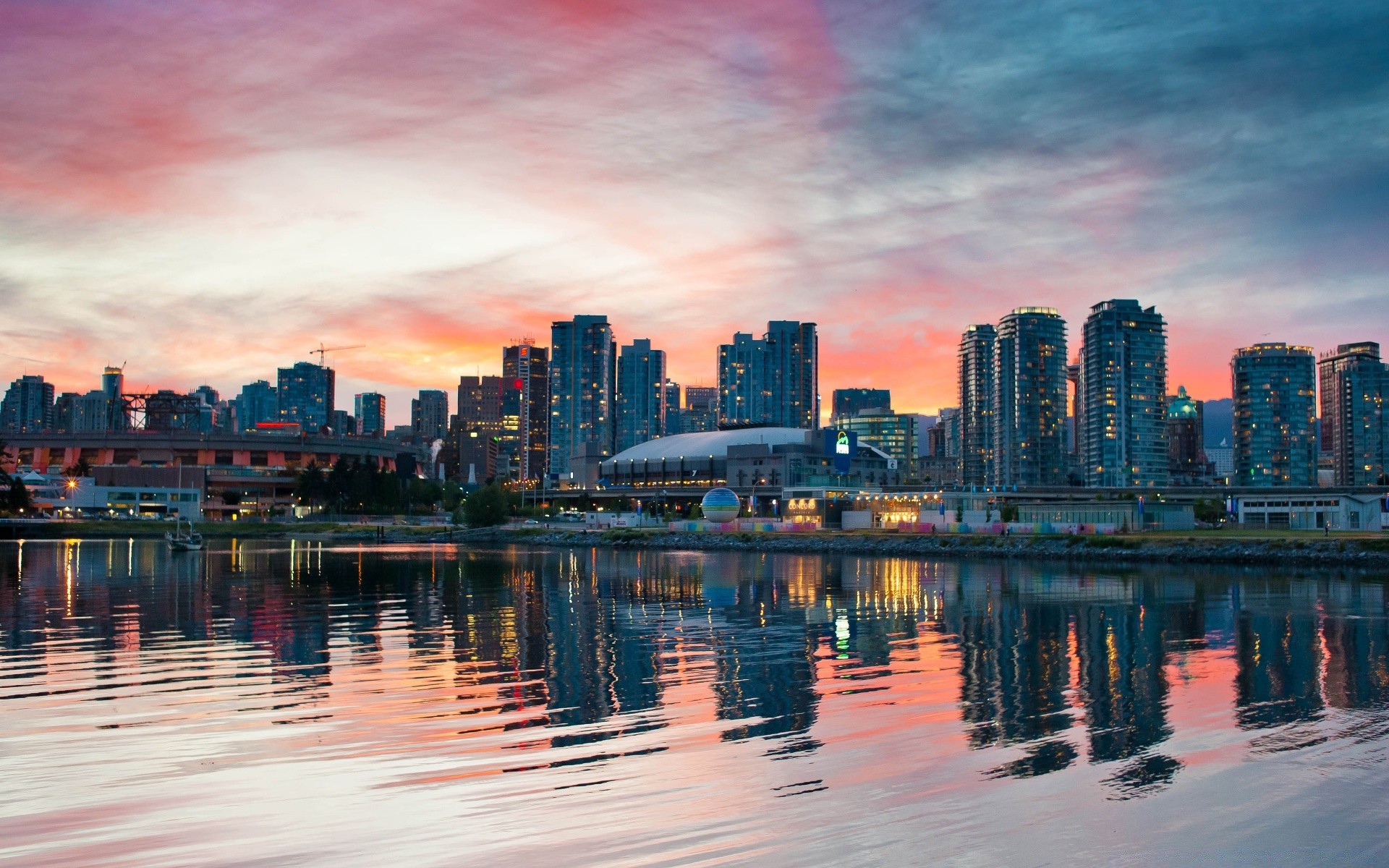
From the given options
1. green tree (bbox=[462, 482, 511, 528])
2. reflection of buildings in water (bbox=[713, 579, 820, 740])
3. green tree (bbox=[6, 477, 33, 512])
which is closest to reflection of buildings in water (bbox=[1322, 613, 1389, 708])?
reflection of buildings in water (bbox=[713, 579, 820, 740])

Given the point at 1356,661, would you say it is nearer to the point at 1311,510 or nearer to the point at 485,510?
the point at 1311,510

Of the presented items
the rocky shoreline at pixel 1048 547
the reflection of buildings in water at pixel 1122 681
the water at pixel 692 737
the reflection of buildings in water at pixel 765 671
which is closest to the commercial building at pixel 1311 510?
the rocky shoreline at pixel 1048 547

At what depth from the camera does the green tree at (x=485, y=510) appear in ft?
590

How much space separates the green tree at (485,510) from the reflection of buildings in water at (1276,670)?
147366mm

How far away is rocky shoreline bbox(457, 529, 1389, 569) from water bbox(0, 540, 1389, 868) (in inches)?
1454

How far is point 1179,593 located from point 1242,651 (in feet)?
77.6

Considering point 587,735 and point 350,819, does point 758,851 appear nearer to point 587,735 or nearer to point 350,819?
point 350,819

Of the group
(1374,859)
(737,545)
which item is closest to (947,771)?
(1374,859)

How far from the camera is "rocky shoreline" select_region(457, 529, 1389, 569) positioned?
7925cm

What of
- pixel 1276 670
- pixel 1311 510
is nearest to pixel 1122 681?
pixel 1276 670

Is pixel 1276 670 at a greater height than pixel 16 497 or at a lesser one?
lesser

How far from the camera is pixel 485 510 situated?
590 ft

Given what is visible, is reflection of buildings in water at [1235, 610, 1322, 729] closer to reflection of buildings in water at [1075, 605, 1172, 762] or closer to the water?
the water

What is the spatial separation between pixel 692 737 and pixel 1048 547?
80525mm
